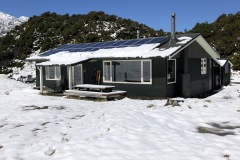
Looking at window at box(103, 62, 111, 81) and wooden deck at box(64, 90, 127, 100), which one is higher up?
window at box(103, 62, 111, 81)

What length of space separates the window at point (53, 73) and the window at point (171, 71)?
914 centimetres

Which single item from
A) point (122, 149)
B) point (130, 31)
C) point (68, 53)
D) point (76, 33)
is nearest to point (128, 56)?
point (68, 53)

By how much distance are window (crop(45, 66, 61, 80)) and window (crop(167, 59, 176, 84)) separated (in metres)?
9.14

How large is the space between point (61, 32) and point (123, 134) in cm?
4980

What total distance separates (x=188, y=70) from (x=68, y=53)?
991 centimetres

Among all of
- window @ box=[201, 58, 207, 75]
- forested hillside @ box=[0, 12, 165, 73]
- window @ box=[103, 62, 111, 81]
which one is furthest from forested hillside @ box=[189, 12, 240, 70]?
window @ box=[103, 62, 111, 81]

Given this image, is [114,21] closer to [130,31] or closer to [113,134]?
[130,31]

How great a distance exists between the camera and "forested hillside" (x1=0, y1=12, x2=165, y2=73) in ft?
161

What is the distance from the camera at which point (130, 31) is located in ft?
167

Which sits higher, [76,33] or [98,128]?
[76,33]

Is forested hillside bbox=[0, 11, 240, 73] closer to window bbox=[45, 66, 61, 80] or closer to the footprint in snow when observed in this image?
window bbox=[45, 66, 61, 80]

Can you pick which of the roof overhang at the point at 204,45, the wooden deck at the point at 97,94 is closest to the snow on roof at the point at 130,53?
the roof overhang at the point at 204,45

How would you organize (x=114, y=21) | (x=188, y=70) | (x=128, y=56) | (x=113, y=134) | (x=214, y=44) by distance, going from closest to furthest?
(x=113, y=134) → (x=128, y=56) → (x=188, y=70) → (x=214, y=44) → (x=114, y=21)

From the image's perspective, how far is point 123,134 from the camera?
25.5 feet
